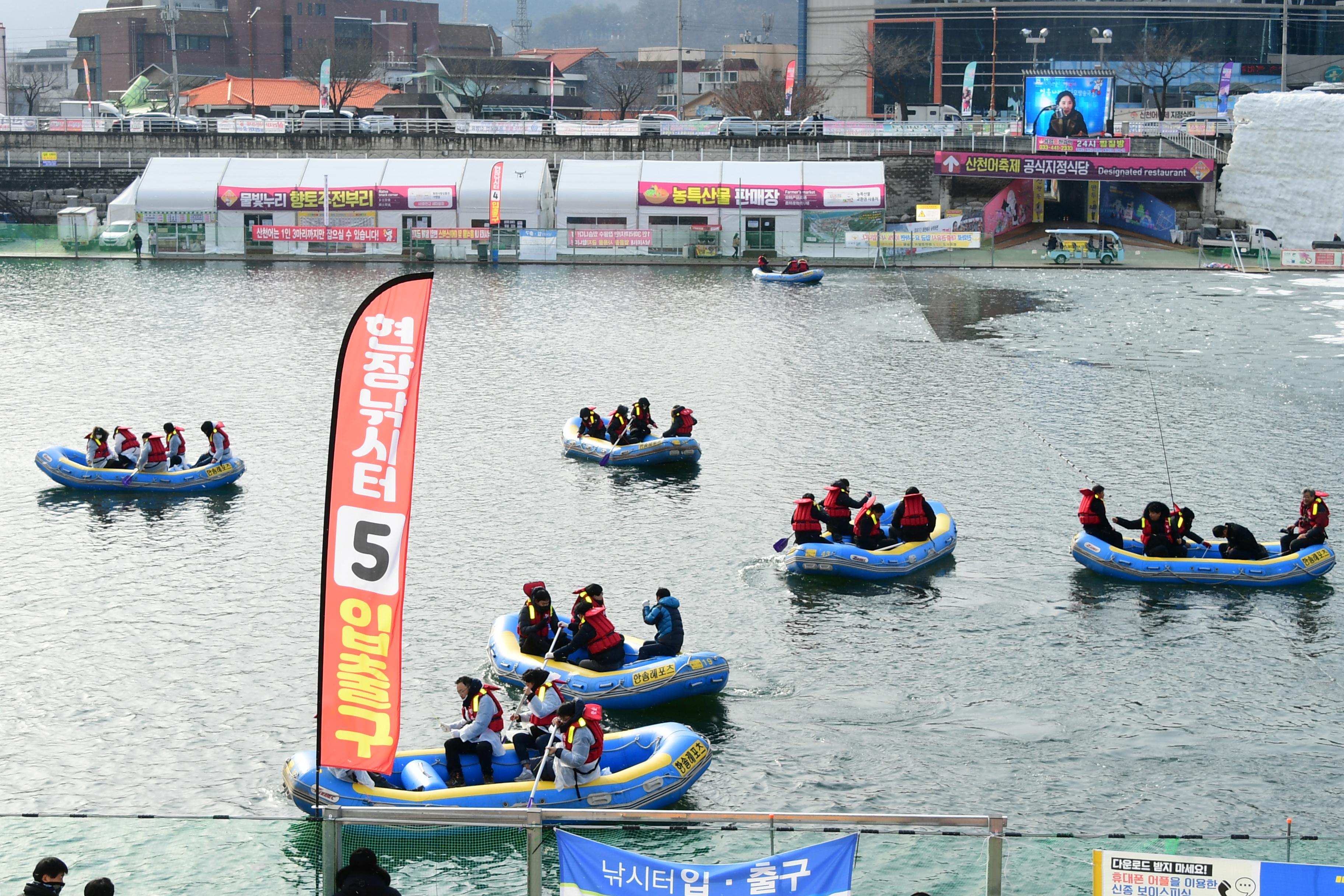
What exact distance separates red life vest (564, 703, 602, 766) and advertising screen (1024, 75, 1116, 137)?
66171mm

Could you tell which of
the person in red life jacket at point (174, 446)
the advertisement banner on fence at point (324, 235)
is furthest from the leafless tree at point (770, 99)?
the person in red life jacket at point (174, 446)

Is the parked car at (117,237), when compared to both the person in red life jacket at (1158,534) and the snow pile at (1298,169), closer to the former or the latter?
the snow pile at (1298,169)

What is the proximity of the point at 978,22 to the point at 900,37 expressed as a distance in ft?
21.2

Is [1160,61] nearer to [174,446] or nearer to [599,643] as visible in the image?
[174,446]

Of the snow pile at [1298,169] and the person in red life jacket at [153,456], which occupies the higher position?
the snow pile at [1298,169]

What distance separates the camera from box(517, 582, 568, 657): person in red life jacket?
63.5 ft

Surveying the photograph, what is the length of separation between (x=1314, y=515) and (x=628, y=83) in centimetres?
14875

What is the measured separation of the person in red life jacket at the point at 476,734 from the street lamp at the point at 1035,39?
70.6 meters

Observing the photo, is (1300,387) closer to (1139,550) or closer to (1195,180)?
(1139,550)

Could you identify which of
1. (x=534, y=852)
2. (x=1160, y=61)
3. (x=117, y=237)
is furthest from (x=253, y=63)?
(x=534, y=852)

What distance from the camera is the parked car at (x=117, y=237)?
68250 millimetres

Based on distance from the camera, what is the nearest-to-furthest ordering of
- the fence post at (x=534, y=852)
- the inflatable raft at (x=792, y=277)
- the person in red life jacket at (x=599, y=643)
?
the fence post at (x=534, y=852), the person in red life jacket at (x=599, y=643), the inflatable raft at (x=792, y=277)

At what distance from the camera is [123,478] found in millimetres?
28484

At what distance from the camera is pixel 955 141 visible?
3024 inches
